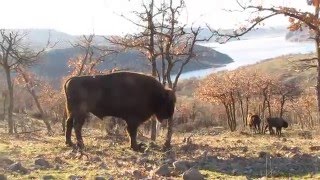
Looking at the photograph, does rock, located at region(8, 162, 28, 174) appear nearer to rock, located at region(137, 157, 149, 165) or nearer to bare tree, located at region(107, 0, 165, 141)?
rock, located at region(137, 157, 149, 165)

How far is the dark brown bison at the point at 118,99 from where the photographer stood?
14711mm

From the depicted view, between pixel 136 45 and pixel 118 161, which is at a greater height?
pixel 136 45

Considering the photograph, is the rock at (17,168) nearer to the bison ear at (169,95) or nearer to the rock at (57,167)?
the rock at (57,167)

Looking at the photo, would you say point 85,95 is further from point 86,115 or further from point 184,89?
point 184,89

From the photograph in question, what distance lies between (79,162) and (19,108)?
71.5m

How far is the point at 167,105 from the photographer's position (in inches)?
599

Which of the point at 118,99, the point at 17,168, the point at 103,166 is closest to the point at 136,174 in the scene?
the point at 103,166

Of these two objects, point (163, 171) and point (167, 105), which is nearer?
point (163, 171)

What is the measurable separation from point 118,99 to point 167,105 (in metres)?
1.56

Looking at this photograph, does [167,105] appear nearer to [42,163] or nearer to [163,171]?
[42,163]

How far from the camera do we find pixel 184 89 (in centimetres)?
13988

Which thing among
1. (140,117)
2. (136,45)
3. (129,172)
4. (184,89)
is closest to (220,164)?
(129,172)

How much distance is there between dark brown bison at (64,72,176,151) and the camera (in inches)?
579

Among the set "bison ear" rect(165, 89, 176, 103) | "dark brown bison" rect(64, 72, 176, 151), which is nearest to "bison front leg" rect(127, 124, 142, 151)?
"dark brown bison" rect(64, 72, 176, 151)
